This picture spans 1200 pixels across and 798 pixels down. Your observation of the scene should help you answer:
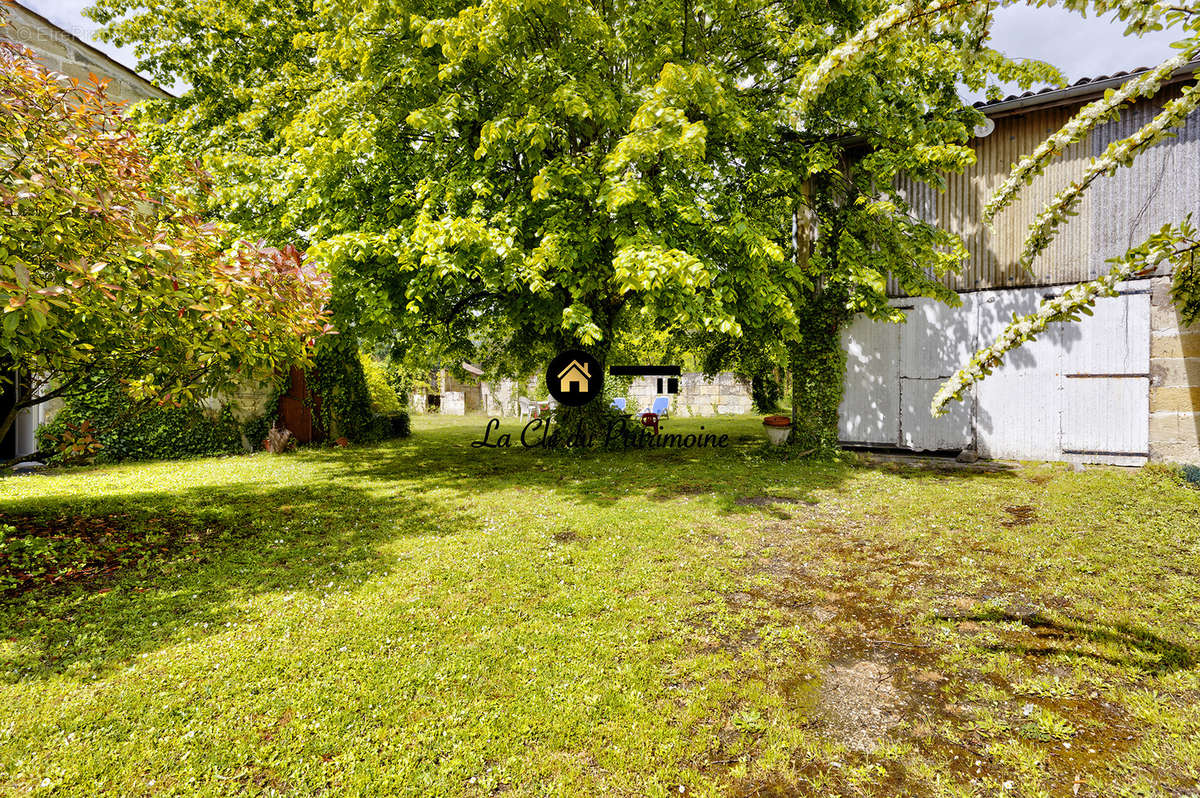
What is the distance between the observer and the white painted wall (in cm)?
1022

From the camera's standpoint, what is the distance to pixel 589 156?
10398 millimetres

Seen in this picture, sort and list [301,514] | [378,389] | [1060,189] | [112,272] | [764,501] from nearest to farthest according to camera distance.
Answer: [112,272] → [301,514] → [764,501] → [1060,189] → [378,389]

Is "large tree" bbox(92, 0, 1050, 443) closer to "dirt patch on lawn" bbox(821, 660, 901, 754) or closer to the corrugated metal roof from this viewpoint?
the corrugated metal roof

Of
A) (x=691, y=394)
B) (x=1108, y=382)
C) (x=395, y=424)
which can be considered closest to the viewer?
(x=1108, y=382)

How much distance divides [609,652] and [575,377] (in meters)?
10.2

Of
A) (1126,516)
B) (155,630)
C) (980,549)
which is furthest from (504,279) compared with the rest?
(1126,516)

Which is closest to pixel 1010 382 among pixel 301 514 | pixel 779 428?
pixel 779 428

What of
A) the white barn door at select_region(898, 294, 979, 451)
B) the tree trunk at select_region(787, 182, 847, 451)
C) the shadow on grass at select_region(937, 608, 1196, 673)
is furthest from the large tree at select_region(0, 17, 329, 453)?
the white barn door at select_region(898, 294, 979, 451)

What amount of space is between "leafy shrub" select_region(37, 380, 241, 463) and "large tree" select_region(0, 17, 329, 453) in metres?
5.85

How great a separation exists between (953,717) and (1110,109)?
10.4 feet

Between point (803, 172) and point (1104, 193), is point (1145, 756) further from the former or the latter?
point (1104, 193)

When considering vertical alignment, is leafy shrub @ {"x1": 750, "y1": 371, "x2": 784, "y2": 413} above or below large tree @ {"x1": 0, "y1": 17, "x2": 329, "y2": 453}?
below

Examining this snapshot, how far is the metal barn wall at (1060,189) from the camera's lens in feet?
32.3

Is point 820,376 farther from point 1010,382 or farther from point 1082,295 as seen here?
point 1082,295
